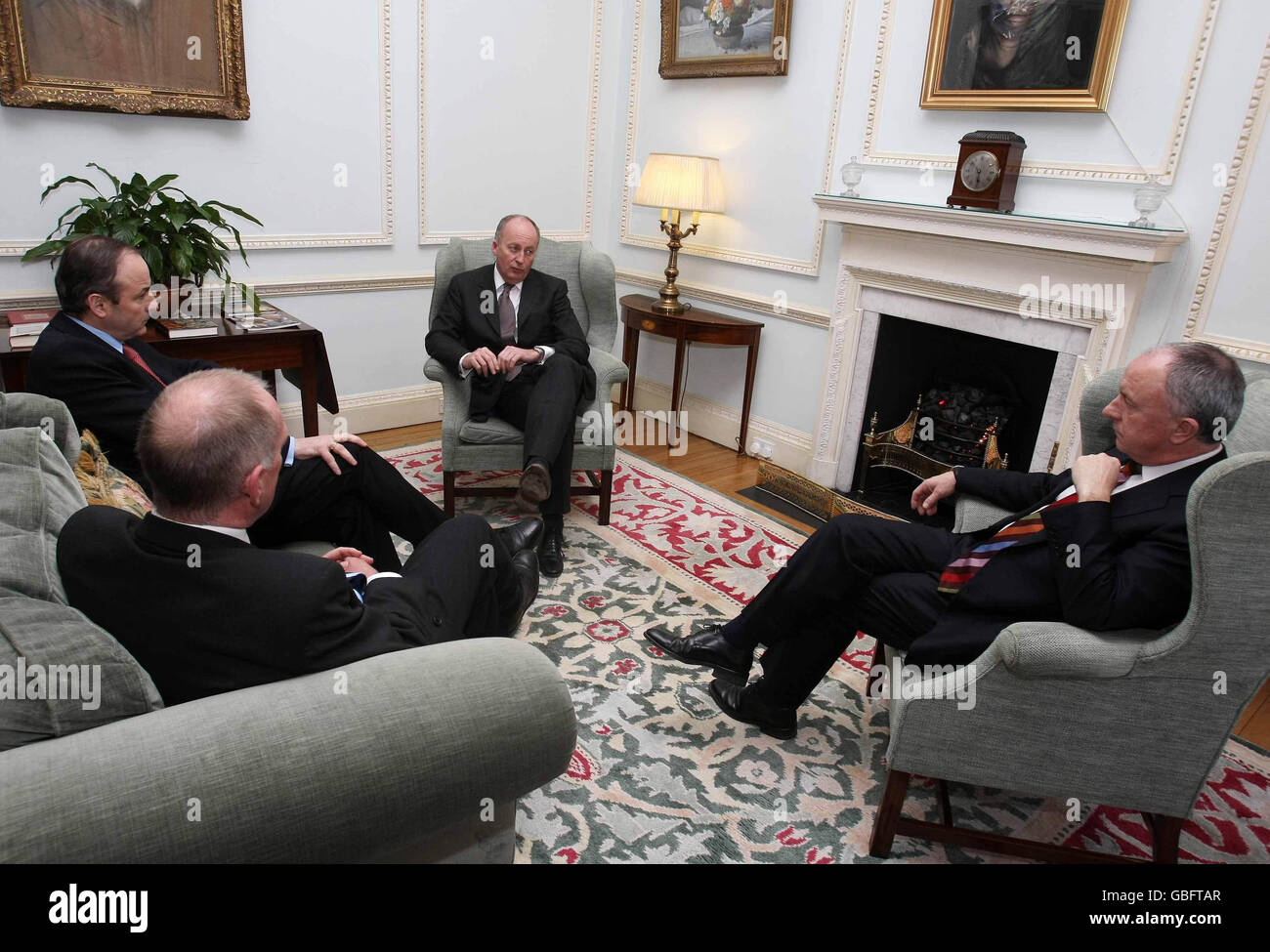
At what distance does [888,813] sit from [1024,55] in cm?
275

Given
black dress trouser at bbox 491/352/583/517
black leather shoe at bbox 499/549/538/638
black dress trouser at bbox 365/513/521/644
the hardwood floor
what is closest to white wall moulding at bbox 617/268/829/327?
the hardwood floor

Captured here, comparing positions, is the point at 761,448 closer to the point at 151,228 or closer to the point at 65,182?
the point at 151,228

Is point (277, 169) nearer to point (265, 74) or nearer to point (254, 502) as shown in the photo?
point (265, 74)

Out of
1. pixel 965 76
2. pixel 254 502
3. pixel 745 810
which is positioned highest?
pixel 965 76

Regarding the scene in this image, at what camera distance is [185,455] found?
1.21 metres

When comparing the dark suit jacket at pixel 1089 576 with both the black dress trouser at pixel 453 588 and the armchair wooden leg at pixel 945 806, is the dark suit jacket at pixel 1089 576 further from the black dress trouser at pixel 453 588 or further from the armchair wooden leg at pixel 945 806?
the black dress trouser at pixel 453 588

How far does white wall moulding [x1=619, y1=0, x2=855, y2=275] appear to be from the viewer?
11.9 ft

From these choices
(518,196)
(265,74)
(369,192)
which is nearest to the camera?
(265,74)

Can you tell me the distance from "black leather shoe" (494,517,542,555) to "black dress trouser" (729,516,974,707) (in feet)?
2.50

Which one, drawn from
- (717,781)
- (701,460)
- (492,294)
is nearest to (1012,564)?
(717,781)

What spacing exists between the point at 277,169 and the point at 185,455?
3.01 metres

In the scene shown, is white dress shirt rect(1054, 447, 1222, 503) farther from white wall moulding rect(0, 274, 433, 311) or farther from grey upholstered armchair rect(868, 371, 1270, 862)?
white wall moulding rect(0, 274, 433, 311)
